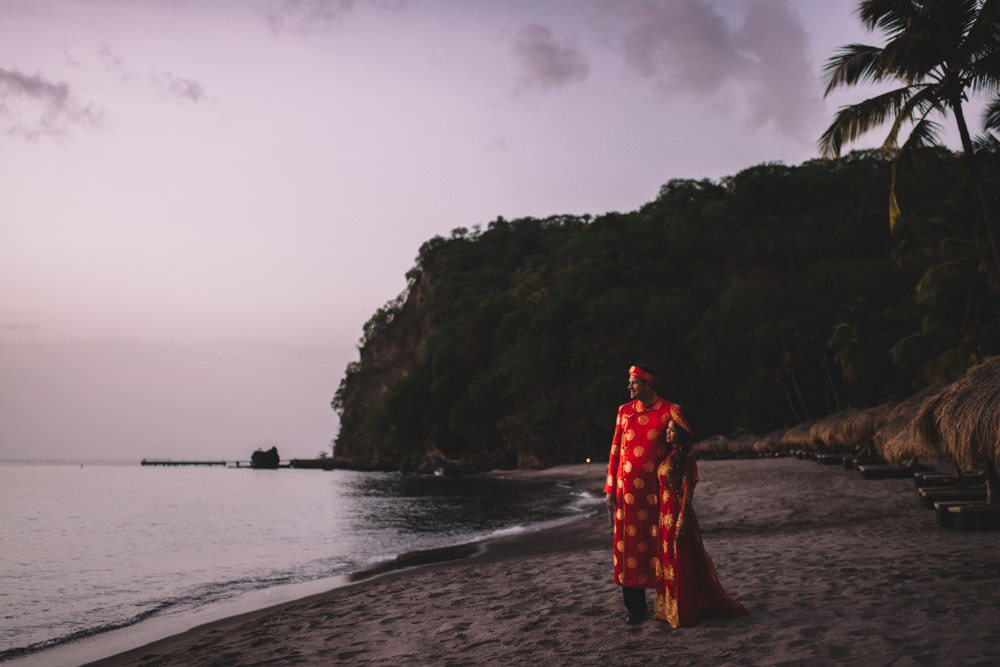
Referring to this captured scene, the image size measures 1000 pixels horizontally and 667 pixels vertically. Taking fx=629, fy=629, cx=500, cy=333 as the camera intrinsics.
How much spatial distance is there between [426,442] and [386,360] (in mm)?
23392

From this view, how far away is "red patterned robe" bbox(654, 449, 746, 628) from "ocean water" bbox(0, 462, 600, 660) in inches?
301

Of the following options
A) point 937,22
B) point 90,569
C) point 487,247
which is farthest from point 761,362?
point 487,247

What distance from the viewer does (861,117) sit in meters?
11.6

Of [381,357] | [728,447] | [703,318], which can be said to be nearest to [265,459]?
[381,357]

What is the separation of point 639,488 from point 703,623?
1.05 metres

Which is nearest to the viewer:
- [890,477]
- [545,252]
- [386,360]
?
[890,477]

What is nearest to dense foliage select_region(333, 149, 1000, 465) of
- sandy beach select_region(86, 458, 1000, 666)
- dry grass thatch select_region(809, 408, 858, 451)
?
dry grass thatch select_region(809, 408, 858, 451)

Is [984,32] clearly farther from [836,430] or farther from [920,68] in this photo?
[836,430]

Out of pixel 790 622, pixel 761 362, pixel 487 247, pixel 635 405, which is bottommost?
pixel 790 622

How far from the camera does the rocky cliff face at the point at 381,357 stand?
9244 cm

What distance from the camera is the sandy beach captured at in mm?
4039

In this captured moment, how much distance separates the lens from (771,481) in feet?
62.7

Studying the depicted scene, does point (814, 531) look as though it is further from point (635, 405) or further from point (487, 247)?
point (487, 247)

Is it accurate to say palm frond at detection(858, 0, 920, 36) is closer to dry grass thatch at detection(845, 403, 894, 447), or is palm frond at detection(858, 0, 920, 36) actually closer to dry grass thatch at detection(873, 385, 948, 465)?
dry grass thatch at detection(873, 385, 948, 465)
